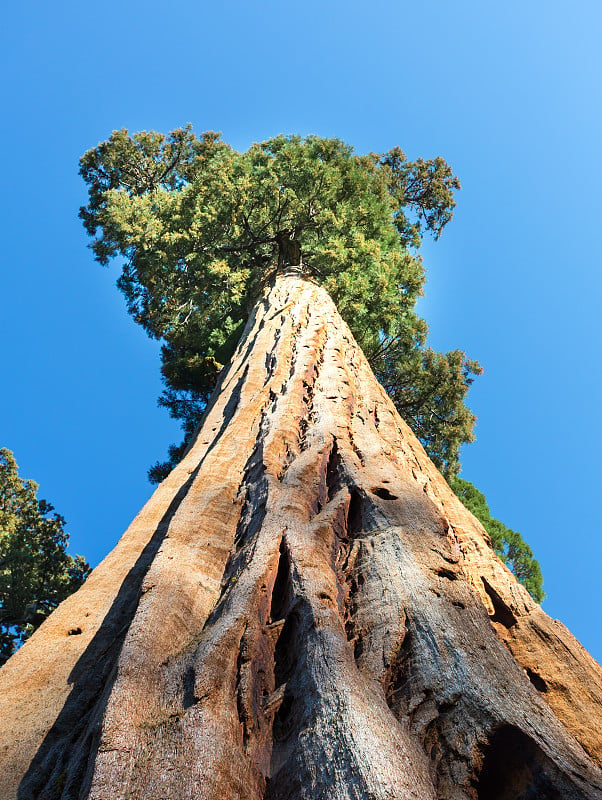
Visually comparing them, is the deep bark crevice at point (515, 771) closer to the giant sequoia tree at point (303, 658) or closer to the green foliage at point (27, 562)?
the giant sequoia tree at point (303, 658)

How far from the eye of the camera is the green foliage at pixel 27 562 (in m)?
10.0

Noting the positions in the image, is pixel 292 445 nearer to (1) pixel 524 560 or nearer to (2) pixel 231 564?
(2) pixel 231 564

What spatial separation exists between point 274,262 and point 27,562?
6448 millimetres

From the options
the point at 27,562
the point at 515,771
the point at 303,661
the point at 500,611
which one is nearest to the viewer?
the point at 515,771

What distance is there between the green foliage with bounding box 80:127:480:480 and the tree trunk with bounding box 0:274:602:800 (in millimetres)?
6536

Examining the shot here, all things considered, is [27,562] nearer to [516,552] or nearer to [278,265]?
[278,265]

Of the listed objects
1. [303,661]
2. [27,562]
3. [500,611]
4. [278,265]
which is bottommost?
[303,661]

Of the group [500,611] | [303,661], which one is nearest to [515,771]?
[303,661]

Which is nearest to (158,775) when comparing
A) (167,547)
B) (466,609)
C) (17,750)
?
(17,750)

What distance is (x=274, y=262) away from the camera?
11336 millimetres

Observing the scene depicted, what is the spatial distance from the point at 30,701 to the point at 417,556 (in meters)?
1.78

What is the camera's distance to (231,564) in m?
3.15

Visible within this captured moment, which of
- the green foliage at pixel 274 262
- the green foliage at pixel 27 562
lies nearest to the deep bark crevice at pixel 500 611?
the green foliage at pixel 274 262

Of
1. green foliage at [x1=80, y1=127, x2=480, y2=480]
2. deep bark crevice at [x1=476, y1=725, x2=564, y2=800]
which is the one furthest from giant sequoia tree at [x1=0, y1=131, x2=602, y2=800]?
green foliage at [x1=80, y1=127, x2=480, y2=480]
